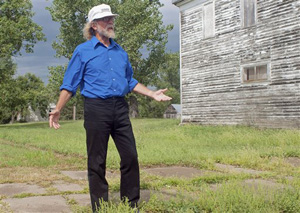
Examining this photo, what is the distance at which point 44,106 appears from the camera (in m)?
62.5

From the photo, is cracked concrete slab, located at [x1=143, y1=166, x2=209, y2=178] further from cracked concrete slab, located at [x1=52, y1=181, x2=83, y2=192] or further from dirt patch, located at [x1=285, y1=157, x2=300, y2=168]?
dirt patch, located at [x1=285, y1=157, x2=300, y2=168]

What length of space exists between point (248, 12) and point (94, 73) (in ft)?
44.2

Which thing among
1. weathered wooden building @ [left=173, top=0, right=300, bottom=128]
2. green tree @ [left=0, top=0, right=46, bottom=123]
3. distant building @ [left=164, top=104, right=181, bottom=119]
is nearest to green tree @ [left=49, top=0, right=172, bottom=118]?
green tree @ [left=0, top=0, right=46, bottom=123]

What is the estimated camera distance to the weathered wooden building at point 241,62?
13867 mm

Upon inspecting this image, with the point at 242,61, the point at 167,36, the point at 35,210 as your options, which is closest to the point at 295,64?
the point at 242,61

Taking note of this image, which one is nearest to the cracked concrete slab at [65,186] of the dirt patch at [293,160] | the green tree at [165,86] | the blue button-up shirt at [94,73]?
the blue button-up shirt at [94,73]

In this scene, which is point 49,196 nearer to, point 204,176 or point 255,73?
point 204,176

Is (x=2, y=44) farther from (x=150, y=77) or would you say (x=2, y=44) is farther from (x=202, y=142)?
(x=202, y=142)

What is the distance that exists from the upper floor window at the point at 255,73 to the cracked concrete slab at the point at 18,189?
11892mm

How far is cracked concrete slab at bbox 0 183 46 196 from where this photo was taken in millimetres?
4504

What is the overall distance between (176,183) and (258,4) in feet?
40.4

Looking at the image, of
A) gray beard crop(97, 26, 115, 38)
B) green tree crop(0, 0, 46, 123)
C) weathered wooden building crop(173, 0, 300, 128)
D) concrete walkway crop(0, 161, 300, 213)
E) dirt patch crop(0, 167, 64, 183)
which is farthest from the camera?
green tree crop(0, 0, 46, 123)

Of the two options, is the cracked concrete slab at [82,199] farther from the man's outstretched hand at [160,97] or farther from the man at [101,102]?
the man's outstretched hand at [160,97]

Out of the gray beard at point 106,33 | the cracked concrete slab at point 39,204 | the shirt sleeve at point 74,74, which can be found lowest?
the cracked concrete slab at point 39,204
